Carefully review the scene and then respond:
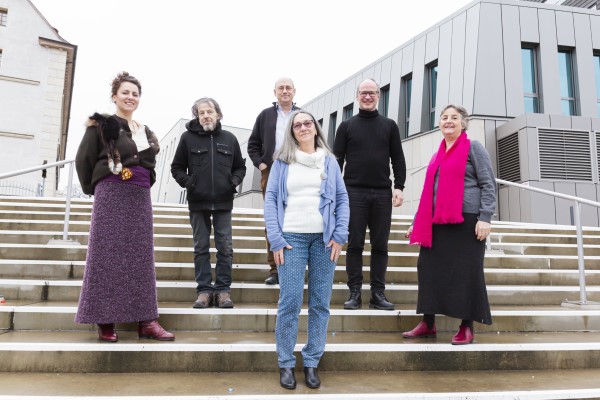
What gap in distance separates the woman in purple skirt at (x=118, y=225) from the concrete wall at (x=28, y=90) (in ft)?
60.4

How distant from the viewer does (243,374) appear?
2.82 m

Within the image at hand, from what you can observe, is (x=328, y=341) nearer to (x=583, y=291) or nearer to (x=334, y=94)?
(x=583, y=291)

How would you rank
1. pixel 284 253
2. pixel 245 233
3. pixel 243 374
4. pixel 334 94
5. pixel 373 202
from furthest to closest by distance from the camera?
pixel 334 94
pixel 245 233
pixel 373 202
pixel 243 374
pixel 284 253

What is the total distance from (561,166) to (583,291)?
829 centimetres

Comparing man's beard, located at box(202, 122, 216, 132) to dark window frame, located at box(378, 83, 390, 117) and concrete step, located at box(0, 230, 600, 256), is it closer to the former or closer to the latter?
concrete step, located at box(0, 230, 600, 256)

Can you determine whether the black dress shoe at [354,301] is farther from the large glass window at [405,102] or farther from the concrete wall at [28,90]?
the concrete wall at [28,90]

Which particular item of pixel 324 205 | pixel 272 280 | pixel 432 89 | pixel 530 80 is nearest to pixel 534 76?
pixel 530 80

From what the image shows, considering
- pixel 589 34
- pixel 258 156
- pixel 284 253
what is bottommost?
pixel 284 253

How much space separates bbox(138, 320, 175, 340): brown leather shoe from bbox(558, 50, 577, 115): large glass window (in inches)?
527

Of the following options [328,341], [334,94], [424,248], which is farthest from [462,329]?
[334,94]

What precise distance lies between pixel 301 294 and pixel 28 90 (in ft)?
69.5

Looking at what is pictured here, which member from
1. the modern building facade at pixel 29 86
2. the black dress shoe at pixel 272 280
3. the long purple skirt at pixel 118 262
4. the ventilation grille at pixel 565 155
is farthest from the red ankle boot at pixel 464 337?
the modern building facade at pixel 29 86

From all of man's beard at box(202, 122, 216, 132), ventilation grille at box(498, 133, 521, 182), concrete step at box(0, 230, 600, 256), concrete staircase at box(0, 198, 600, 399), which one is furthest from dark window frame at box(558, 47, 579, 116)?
man's beard at box(202, 122, 216, 132)

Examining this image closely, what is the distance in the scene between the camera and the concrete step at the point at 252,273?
14.1 ft
